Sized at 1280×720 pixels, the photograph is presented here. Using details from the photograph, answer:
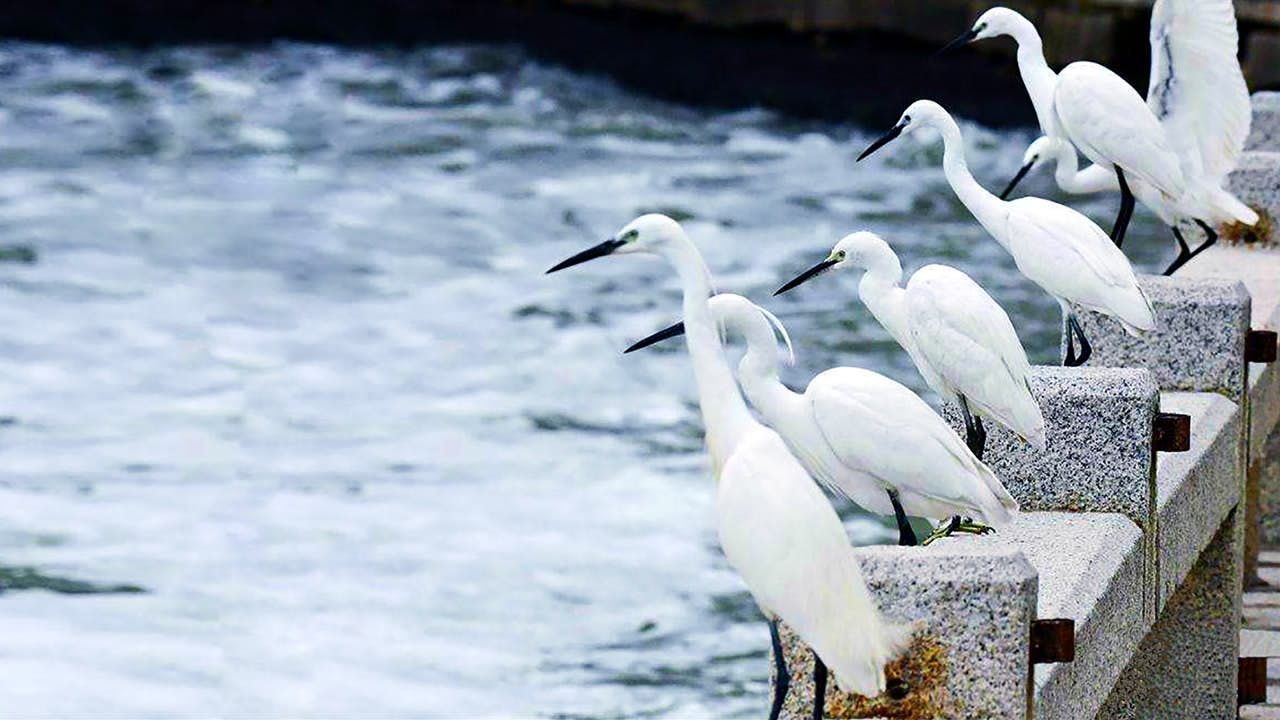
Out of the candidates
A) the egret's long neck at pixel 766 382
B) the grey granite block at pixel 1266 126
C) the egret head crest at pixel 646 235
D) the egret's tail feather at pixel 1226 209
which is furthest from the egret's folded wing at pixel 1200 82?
the egret head crest at pixel 646 235

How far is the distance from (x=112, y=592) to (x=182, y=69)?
15301mm

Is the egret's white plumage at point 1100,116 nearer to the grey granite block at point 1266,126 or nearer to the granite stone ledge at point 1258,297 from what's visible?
the granite stone ledge at point 1258,297

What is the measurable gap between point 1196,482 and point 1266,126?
4.78 m

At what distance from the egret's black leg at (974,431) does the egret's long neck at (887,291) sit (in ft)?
0.67

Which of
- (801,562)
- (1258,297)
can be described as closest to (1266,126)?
(1258,297)

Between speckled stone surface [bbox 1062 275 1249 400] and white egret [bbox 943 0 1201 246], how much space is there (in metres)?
0.37

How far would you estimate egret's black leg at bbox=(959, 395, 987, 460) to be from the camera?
202 inches

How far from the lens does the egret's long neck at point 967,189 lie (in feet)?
18.5

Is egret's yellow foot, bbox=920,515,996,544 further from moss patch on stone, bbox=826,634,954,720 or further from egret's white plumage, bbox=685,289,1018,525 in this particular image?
moss patch on stone, bbox=826,634,954,720

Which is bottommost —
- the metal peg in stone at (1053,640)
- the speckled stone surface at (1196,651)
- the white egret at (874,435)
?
the speckled stone surface at (1196,651)

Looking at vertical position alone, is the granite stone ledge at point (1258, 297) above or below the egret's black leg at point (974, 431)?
below

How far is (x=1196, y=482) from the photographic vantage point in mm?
5395

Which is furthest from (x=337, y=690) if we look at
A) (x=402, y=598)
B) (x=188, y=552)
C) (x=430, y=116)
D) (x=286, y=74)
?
(x=286, y=74)

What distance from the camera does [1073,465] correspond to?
16.4ft
